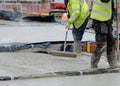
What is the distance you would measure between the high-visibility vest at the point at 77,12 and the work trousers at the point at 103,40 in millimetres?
1636

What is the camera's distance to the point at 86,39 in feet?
39.1

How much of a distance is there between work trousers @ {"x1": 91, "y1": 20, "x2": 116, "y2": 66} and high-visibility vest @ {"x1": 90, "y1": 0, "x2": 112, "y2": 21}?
11cm

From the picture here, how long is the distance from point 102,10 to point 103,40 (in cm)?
59

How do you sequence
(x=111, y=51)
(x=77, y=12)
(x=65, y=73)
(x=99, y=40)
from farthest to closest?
(x=77, y=12) < (x=111, y=51) < (x=99, y=40) < (x=65, y=73)

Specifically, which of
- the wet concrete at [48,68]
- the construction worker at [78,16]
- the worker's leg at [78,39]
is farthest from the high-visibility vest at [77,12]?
the wet concrete at [48,68]

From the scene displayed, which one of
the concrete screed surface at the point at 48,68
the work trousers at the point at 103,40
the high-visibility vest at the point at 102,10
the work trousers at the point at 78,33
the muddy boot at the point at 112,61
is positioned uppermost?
the high-visibility vest at the point at 102,10

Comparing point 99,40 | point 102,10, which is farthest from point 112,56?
point 102,10

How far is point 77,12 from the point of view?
10.3m

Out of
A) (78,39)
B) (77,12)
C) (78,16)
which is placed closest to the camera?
(77,12)

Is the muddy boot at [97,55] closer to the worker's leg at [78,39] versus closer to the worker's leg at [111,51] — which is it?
the worker's leg at [111,51]

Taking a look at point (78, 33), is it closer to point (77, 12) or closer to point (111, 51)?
point (77, 12)

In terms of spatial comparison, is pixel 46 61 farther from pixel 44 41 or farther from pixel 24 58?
pixel 44 41

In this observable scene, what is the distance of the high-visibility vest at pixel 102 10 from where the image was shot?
851cm

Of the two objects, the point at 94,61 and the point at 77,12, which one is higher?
the point at 77,12
